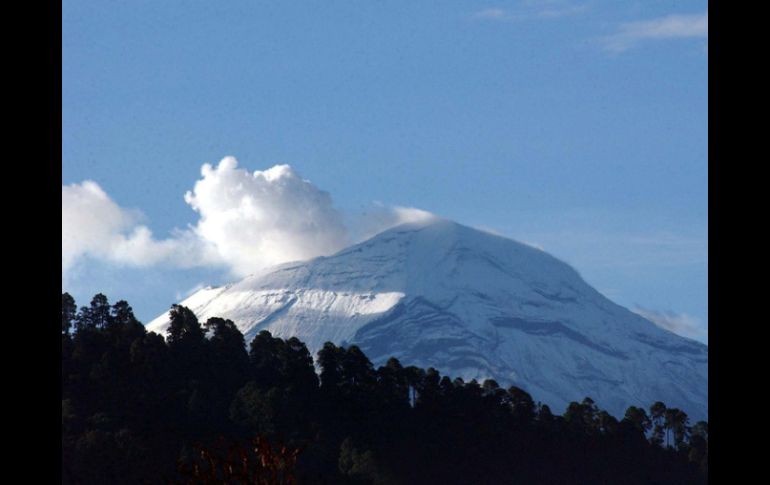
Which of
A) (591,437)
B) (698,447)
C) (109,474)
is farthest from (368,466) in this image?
(698,447)

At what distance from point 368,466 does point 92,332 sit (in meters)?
20.8

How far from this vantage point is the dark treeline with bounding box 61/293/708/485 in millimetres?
84625

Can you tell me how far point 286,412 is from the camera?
9300cm

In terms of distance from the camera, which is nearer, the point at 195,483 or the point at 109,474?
the point at 195,483

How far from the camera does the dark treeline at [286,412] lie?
8462cm
